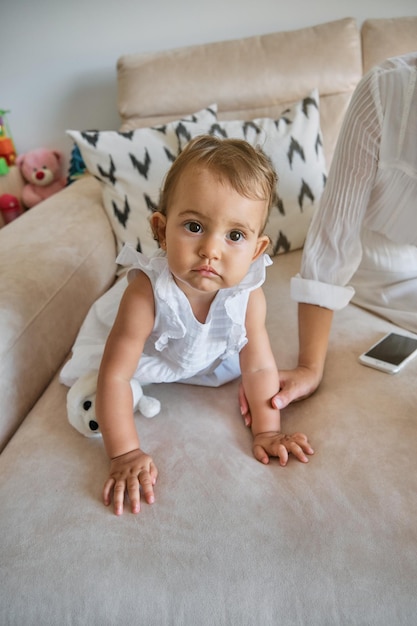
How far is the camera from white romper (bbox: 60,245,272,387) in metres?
0.84

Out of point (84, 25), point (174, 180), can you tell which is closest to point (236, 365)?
point (174, 180)

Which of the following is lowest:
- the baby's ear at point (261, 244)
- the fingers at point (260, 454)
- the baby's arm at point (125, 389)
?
the fingers at point (260, 454)

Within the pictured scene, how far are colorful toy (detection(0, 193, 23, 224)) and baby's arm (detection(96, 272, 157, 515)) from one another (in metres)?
1.28

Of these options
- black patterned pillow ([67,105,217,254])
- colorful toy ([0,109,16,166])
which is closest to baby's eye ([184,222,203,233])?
black patterned pillow ([67,105,217,254])

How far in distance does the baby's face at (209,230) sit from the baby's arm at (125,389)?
98 millimetres

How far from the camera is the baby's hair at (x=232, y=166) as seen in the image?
753mm

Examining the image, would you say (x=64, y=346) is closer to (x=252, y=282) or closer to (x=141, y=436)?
(x=141, y=436)

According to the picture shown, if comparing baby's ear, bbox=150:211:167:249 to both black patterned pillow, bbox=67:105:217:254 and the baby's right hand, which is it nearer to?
the baby's right hand

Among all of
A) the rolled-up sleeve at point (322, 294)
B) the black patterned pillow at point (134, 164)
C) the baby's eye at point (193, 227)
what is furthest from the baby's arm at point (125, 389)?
the black patterned pillow at point (134, 164)

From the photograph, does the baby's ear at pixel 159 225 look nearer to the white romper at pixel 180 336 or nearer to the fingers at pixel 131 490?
the white romper at pixel 180 336

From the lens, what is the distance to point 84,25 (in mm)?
1855

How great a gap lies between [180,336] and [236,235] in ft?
0.66

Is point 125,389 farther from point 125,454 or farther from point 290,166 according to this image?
point 290,166

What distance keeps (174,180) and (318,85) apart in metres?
1.00
